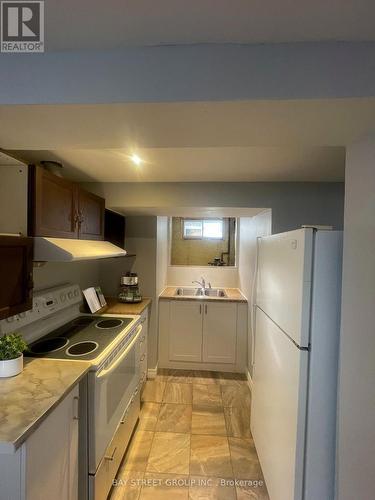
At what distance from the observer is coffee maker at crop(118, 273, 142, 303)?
277 cm

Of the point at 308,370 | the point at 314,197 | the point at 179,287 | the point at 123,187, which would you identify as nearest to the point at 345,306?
the point at 308,370

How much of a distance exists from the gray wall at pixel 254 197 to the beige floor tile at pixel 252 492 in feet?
6.34

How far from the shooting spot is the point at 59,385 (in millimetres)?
1167

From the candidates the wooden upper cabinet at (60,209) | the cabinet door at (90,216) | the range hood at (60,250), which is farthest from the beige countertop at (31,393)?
the cabinet door at (90,216)

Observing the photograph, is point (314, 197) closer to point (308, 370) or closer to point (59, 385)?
point (308, 370)

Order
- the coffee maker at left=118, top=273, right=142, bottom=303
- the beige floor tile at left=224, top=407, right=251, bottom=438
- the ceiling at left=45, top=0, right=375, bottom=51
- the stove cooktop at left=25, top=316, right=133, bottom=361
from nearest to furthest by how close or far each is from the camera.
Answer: the ceiling at left=45, top=0, right=375, bottom=51 < the stove cooktop at left=25, top=316, right=133, bottom=361 < the beige floor tile at left=224, top=407, right=251, bottom=438 < the coffee maker at left=118, top=273, right=142, bottom=303

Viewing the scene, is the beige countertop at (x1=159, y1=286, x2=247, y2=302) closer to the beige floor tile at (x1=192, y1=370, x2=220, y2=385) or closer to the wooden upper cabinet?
the beige floor tile at (x1=192, y1=370, x2=220, y2=385)

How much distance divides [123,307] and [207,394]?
1347mm

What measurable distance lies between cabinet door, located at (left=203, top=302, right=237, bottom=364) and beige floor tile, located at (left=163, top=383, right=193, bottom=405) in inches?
20.4

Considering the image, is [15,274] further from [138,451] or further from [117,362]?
[138,451]

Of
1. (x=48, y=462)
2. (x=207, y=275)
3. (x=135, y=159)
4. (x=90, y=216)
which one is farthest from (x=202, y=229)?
(x=48, y=462)

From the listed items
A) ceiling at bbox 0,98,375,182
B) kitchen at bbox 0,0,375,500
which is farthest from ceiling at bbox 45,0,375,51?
ceiling at bbox 0,98,375,182

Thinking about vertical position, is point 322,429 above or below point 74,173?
below

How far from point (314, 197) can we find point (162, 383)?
2615mm
